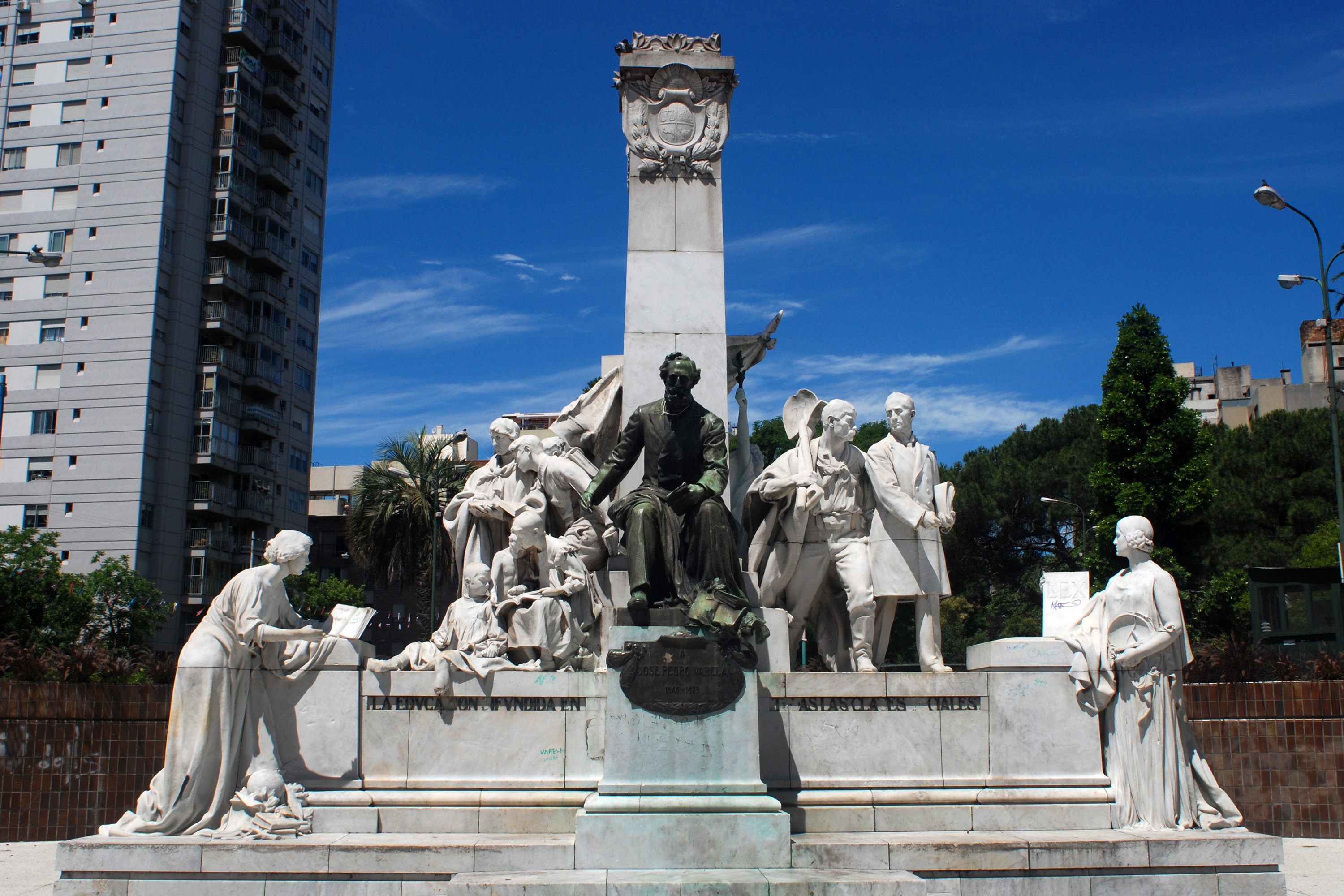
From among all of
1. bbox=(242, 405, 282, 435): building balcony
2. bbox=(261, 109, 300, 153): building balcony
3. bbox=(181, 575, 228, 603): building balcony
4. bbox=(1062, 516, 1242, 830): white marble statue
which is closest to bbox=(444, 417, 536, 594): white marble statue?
bbox=(1062, 516, 1242, 830): white marble statue

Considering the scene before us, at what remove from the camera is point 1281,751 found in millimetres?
12750

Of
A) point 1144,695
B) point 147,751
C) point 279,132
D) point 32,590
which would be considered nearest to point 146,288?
point 279,132

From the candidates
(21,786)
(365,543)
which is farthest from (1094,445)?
(21,786)

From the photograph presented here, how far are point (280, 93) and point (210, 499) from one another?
65.4ft

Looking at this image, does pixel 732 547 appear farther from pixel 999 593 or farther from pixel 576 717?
pixel 999 593

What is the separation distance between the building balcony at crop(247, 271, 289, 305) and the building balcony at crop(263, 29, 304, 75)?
10379mm

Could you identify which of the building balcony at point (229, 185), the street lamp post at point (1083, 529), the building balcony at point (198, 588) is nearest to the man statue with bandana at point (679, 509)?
the street lamp post at point (1083, 529)

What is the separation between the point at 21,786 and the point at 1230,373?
76550 mm

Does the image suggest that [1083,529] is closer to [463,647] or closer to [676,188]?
[676,188]

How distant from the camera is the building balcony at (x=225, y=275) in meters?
48.0

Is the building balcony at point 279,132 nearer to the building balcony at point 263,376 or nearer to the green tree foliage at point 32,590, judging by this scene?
the building balcony at point 263,376

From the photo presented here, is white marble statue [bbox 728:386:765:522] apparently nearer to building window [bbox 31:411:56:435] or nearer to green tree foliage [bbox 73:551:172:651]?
green tree foliage [bbox 73:551:172:651]

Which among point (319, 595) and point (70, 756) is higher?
point (319, 595)

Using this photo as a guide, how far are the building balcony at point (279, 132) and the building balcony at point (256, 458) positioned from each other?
1458 cm
